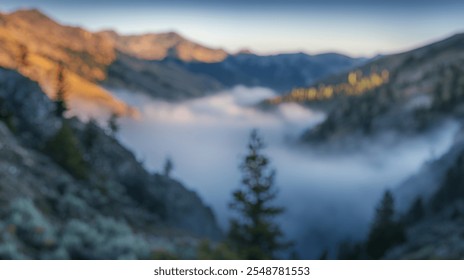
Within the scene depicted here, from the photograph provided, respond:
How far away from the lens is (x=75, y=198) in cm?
1518

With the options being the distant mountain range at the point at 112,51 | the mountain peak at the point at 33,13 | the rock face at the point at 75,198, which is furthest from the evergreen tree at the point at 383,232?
the mountain peak at the point at 33,13

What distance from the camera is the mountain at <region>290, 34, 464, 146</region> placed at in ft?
228

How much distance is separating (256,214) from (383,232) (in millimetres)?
11959

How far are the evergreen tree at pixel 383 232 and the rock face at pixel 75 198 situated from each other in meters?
7.95

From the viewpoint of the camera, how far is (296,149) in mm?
12555

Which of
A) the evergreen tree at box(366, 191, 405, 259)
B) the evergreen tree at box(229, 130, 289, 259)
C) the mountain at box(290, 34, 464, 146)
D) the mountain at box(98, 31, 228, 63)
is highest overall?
the mountain at box(290, 34, 464, 146)

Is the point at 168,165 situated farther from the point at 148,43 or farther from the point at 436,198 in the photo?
the point at 436,198

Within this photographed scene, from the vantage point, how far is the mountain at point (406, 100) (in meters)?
69.6

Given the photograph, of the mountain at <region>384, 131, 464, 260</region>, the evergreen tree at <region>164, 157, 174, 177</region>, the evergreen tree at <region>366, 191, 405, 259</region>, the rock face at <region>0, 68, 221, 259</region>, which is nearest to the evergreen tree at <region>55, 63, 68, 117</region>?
the rock face at <region>0, 68, 221, 259</region>

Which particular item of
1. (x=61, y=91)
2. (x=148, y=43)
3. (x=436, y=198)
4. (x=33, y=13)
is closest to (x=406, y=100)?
(x=436, y=198)

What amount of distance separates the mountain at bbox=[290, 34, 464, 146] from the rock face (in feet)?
88.3

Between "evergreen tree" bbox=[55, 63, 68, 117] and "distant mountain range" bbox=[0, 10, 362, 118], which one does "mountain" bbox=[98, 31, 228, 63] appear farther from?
"evergreen tree" bbox=[55, 63, 68, 117]

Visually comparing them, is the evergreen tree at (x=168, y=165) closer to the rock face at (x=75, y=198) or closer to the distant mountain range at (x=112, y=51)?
the rock face at (x=75, y=198)
